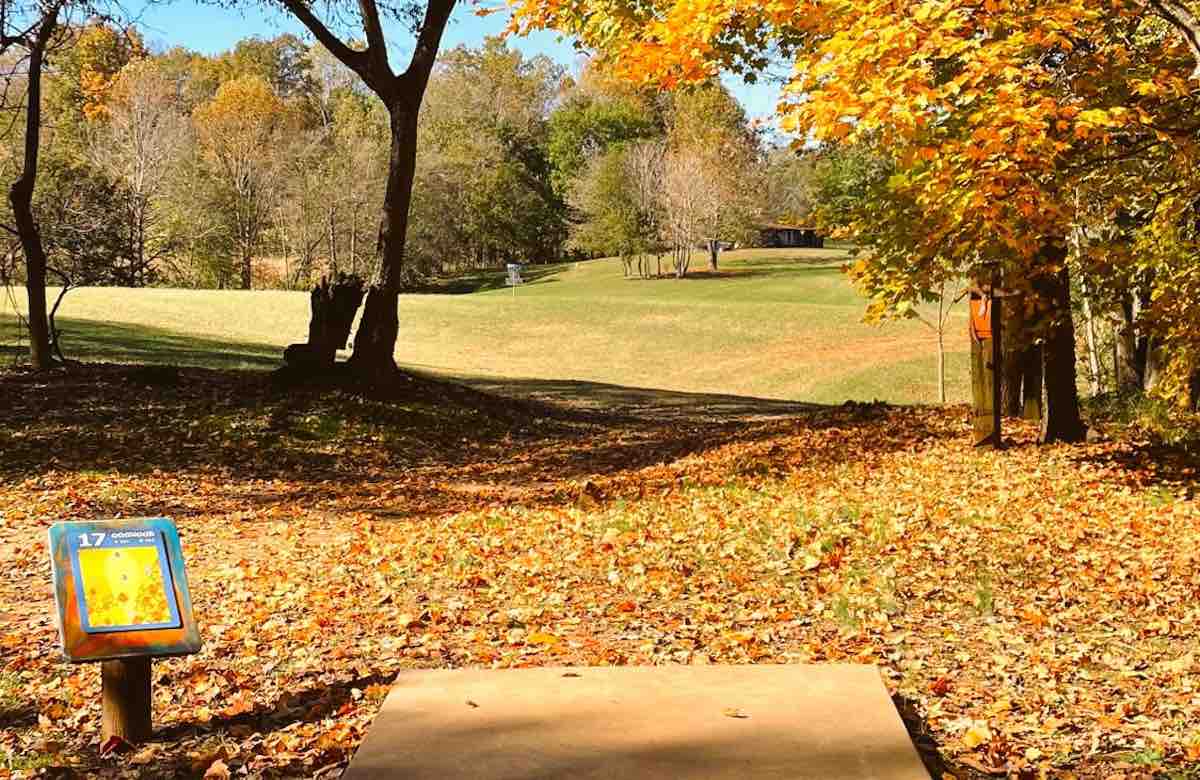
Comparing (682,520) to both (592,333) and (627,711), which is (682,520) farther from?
(592,333)

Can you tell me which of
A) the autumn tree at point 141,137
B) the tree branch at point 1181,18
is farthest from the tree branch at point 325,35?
the autumn tree at point 141,137

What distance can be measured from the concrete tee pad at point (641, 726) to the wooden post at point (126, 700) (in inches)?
39.0

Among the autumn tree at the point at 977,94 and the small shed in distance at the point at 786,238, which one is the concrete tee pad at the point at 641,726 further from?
the small shed in distance at the point at 786,238

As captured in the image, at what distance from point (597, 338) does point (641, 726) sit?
3841 centimetres

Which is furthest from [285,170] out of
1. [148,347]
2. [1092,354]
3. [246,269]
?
[1092,354]

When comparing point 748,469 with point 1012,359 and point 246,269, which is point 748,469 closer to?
point 1012,359

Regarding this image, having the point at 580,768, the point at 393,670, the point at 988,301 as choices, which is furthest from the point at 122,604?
the point at 988,301

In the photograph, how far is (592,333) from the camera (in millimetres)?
43781

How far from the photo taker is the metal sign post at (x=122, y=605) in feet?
14.9

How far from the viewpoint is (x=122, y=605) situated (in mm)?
4625

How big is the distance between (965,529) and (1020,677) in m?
3.39

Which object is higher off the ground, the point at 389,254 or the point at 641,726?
the point at 389,254

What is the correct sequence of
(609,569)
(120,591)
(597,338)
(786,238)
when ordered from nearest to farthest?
(120,591) < (609,569) < (597,338) < (786,238)

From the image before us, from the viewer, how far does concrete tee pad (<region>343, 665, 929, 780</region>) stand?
4.12 metres
